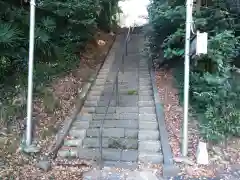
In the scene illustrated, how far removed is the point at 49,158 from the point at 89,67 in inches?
182

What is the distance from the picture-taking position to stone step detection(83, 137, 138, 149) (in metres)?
6.32

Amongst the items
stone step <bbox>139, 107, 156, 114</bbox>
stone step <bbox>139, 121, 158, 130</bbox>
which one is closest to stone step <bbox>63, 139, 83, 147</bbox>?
stone step <bbox>139, 121, 158, 130</bbox>

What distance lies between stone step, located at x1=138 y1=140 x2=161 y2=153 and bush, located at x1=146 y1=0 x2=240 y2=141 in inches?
34.8

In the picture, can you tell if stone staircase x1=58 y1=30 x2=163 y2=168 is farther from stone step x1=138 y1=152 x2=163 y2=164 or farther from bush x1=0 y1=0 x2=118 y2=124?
bush x1=0 y1=0 x2=118 y2=124

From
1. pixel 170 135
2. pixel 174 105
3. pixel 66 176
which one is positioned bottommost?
pixel 66 176

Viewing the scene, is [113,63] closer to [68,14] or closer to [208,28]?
[68,14]

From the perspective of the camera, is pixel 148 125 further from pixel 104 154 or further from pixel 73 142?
pixel 73 142

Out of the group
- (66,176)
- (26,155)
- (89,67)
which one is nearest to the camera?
(66,176)

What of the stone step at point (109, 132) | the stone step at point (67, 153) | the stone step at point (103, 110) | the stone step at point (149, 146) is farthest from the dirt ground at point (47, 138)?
the stone step at point (149, 146)

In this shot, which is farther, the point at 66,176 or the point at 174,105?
the point at 174,105

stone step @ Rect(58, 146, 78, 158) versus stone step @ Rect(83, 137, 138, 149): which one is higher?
stone step @ Rect(83, 137, 138, 149)

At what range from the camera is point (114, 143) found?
250 inches

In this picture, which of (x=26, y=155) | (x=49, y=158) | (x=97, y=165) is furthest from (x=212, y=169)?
(x=26, y=155)

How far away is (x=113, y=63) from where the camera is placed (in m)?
11.1
